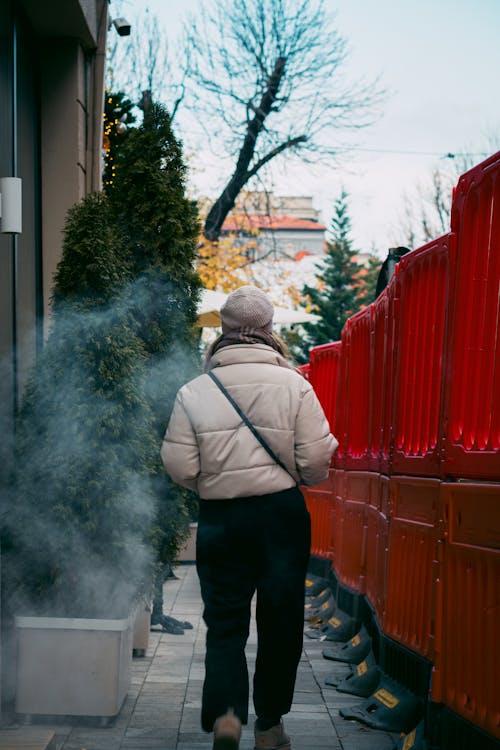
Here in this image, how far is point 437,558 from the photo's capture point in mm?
4109

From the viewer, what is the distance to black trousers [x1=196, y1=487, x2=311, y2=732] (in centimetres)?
416

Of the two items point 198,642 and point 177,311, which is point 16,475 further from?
point 198,642

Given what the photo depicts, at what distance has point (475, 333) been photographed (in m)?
3.87

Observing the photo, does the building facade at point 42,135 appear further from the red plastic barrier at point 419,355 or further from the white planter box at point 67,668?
the red plastic barrier at point 419,355

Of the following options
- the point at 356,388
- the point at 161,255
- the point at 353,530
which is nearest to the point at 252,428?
the point at 161,255

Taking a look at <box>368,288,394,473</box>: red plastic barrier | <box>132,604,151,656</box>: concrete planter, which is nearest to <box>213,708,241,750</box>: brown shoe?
<box>368,288,394,473</box>: red plastic barrier

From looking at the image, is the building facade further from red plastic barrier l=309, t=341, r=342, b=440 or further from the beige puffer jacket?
red plastic barrier l=309, t=341, r=342, b=440

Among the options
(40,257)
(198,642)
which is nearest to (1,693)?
(198,642)

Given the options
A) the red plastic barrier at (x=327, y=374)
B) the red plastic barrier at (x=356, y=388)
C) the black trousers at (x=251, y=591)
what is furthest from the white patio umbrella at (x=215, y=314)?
the black trousers at (x=251, y=591)

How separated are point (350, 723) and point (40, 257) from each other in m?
3.81

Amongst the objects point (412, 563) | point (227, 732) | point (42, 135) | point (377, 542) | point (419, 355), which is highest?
point (42, 135)

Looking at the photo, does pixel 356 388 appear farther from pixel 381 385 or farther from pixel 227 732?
pixel 227 732

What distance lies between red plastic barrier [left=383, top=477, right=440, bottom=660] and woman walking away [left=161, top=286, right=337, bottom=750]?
0.54m

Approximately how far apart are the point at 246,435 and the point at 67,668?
5.11 ft
